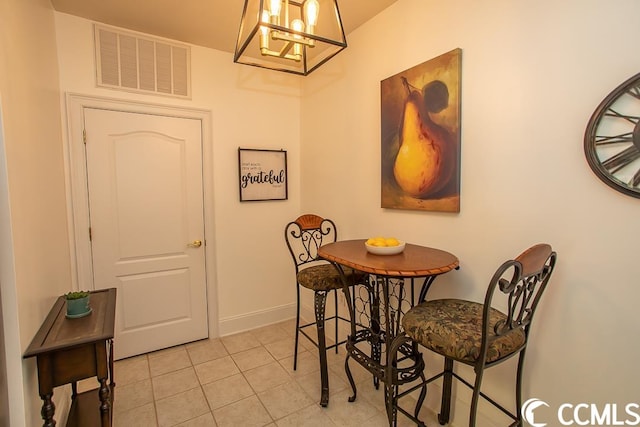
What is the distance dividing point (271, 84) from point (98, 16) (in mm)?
1425

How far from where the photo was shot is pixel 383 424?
1.82 m

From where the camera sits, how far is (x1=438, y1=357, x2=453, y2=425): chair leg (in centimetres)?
166

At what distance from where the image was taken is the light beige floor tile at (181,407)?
74.3 inches

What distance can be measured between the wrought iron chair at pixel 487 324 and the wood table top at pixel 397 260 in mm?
202

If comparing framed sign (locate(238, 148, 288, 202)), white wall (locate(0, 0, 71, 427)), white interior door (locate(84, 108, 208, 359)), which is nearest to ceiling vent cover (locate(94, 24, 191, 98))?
white interior door (locate(84, 108, 208, 359))

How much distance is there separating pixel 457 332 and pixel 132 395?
2188 mm

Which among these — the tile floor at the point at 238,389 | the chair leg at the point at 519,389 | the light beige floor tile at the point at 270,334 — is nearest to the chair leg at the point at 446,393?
the tile floor at the point at 238,389

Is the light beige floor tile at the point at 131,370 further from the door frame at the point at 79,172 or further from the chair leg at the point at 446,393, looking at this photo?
the chair leg at the point at 446,393

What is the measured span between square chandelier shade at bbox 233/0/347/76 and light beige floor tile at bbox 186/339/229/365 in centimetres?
230

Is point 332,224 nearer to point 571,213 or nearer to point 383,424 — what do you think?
point 383,424

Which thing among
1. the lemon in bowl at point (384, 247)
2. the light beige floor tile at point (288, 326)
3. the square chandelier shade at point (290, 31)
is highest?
the square chandelier shade at point (290, 31)

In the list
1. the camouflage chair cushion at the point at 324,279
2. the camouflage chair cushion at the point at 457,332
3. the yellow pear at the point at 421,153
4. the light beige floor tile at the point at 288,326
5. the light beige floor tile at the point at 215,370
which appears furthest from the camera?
the light beige floor tile at the point at 288,326

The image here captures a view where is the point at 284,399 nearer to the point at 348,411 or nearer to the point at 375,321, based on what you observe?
the point at 348,411

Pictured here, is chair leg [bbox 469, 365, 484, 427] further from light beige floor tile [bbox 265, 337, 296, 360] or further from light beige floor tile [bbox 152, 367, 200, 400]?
light beige floor tile [bbox 152, 367, 200, 400]
